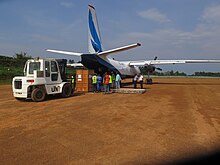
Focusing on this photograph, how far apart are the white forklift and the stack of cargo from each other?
378cm

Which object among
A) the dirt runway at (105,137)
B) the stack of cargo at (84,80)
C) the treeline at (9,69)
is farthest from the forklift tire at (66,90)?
the treeline at (9,69)

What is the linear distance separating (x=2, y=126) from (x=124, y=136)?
13.2 ft

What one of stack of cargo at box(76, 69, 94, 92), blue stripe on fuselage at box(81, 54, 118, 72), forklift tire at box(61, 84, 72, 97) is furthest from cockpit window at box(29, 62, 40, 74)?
blue stripe on fuselage at box(81, 54, 118, 72)

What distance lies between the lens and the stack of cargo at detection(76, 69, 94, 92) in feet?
55.8

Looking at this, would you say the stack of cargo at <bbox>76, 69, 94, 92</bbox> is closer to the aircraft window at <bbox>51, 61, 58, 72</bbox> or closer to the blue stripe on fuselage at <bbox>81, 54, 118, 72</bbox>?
the blue stripe on fuselage at <bbox>81, 54, 118, 72</bbox>

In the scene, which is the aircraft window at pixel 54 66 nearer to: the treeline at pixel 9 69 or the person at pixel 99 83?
the person at pixel 99 83

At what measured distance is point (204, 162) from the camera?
3953mm

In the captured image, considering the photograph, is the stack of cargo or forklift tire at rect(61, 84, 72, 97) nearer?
forklift tire at rect(61, 84, 72, 97)

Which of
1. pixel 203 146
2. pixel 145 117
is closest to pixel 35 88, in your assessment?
pixel 145 117

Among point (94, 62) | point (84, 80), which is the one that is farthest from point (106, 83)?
point (94, 62)

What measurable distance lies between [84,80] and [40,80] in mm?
6001

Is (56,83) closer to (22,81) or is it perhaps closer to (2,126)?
(22,81)

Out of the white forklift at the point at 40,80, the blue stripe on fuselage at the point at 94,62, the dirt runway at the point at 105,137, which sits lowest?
the dirt runway at the point at 105,137

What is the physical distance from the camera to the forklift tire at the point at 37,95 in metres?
11.4
